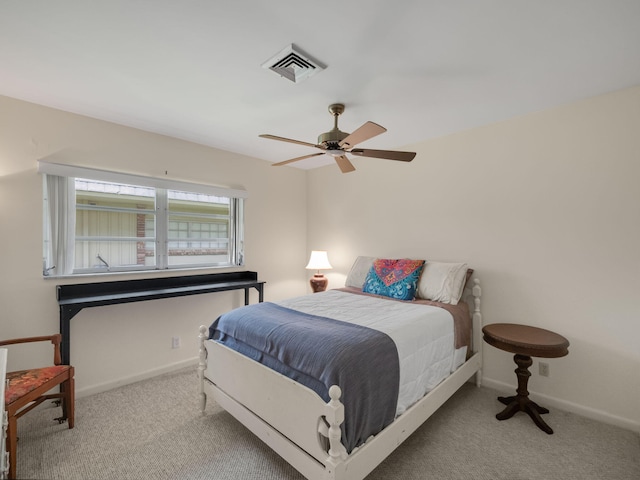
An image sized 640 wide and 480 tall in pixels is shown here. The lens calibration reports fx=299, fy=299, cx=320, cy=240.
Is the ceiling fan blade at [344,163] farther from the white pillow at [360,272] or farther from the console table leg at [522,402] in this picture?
the console table leg at [522,402]

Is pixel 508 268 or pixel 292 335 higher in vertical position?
pixel 508 268

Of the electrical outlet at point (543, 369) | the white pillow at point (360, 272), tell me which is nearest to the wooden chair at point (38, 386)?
the white pillow at point (360, 272)

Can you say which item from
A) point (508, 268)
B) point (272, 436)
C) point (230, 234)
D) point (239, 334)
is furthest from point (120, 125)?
point (508, 268)

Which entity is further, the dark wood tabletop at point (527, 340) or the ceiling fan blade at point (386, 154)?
the ceiling fan blade at point (386, 154)

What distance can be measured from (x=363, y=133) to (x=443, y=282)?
5.11ft

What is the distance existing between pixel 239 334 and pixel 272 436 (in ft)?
2.10

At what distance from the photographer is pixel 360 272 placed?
132 inches

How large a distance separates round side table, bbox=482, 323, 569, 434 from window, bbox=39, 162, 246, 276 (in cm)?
275

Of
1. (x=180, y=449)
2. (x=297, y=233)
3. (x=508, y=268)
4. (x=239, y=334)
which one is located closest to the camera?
(x=180, y=449)

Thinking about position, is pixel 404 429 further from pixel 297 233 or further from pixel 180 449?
pixel 297 233

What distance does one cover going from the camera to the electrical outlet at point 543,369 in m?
2.40

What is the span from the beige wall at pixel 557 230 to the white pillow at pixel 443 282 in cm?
23

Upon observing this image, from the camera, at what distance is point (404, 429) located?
172 centimetres

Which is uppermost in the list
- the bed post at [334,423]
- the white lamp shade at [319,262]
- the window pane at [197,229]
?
the window pane at [197,229]
